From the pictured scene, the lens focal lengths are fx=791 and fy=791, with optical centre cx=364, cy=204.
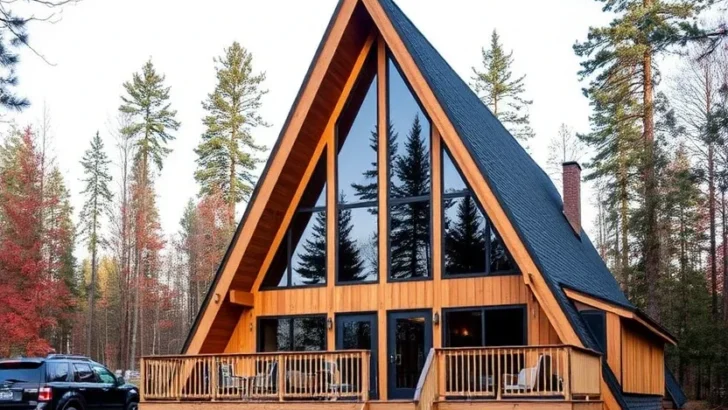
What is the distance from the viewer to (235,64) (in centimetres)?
4662

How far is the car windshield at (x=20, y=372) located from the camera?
1542cm

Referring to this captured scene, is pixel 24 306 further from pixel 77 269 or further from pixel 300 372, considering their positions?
pixel 77 269

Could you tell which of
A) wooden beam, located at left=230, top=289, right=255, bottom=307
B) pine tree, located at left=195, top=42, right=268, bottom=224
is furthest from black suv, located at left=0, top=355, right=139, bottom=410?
pine tree, located at left=195, top=42, right=268, bottom=224

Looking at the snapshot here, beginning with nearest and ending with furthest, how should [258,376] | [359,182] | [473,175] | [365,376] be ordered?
[365,376] → [258,376] → [473,175] → [359,182]

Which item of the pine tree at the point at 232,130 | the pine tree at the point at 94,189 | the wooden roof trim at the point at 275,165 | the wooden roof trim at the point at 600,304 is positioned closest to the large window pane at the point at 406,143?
the wooden roof trim at the point at 275,165

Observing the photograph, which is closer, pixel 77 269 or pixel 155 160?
pixel 155 160

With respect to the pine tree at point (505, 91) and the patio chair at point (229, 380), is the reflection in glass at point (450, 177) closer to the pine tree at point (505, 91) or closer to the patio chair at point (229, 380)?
the patio chair at point (229, 380)

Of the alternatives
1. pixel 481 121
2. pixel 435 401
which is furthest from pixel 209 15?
pixel 435 401

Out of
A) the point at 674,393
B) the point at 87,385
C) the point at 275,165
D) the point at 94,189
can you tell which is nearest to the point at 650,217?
the point at 674,393

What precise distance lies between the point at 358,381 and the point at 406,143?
5092mm

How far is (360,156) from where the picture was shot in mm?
16312

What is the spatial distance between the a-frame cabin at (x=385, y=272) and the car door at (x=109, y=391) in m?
3.09

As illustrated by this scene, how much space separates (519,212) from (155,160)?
3282 centimetres

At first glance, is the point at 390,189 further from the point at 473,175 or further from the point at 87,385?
the point at 87,385
